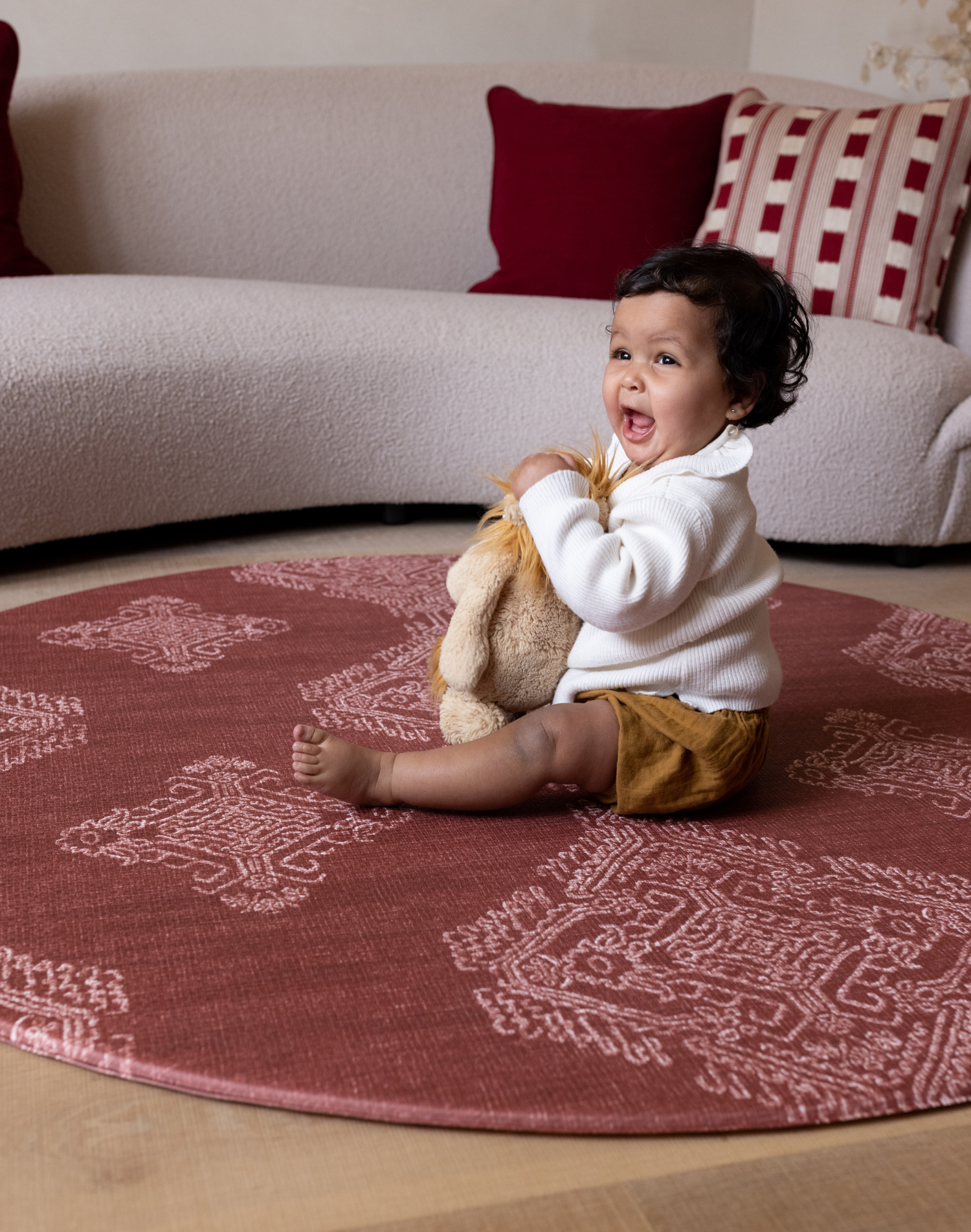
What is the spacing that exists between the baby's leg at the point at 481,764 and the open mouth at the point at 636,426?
0.85ft

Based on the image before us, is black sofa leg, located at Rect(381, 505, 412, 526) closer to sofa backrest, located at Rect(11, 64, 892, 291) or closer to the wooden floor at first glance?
sofa backrest, located at Rect(11, 64, 892, 291)

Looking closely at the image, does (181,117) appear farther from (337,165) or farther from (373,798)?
(373,798)

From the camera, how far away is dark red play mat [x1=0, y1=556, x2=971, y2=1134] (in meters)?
0.81

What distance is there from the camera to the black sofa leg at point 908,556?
2.07 meters

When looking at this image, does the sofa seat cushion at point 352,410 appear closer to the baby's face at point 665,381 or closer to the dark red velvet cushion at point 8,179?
the dark red velvet cushion at point 8,179

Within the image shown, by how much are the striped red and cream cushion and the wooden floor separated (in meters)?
1.69

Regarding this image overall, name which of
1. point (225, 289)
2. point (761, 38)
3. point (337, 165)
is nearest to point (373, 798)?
point (225, 289)

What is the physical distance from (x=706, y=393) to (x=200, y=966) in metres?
0.67

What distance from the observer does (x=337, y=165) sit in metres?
2.53

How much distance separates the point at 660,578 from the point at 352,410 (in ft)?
3.53

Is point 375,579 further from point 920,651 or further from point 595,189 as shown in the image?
point 595,189

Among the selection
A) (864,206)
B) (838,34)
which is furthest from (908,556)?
(838,34)

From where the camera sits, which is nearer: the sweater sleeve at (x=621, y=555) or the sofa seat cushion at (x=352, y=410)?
the sweater sleeve at (x=621, y=555)

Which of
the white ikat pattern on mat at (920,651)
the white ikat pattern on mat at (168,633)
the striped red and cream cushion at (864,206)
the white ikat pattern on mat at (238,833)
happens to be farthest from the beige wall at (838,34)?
the white ikat pattern on mat at (238,833)
